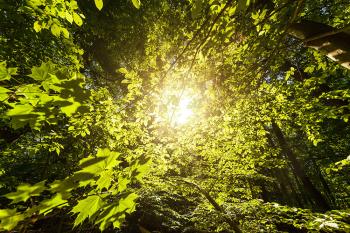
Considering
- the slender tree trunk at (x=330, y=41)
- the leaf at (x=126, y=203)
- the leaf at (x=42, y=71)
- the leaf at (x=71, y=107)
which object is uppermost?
the slender tree trunk at (x=330, y=41)

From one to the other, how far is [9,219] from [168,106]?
4.19 metres

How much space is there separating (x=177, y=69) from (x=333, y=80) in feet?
38.5

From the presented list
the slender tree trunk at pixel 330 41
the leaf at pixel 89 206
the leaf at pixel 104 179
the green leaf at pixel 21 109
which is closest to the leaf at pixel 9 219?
the leaf at pixel 89 206

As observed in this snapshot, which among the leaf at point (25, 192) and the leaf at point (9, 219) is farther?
the leaf at point (25, 192)

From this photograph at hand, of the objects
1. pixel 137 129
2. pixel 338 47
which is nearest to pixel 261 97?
pixel 137 129

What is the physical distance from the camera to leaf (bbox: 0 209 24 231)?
96 cm

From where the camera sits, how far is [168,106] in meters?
5.09

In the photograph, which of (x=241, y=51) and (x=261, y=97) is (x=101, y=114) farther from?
(x=261, y=97)

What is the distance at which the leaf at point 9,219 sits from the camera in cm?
96

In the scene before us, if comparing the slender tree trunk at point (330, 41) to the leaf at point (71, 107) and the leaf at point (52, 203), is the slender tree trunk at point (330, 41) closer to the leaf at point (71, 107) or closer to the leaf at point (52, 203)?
the leaf at point (71, 107)

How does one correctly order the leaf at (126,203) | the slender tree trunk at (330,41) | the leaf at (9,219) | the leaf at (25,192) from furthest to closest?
the slender tree trunk at (330,41)
the leaf at (126,203)
the leaf at (25,192)
the leaf at (9,219)

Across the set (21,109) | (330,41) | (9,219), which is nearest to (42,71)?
(21,109)

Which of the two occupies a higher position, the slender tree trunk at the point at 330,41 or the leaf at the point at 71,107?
the slender tree trunk at the point at 330,41

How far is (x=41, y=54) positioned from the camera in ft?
23.9
